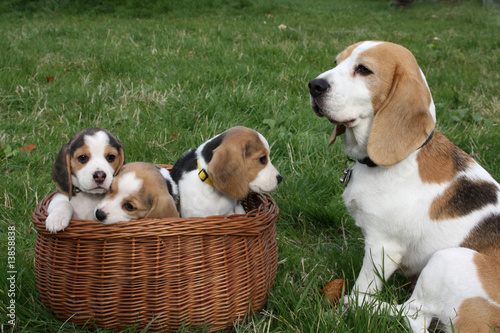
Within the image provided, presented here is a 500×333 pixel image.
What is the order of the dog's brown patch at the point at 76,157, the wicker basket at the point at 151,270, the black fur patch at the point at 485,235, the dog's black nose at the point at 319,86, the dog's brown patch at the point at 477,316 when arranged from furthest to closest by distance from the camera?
the dog's brown patch at the point at 76,157 → the dog's black nose at the point at 319,86 → the black fur patch at the point at 485,235 → the wicker basket at the point at 151,270 → the dog's brown patch at the point at 477,316

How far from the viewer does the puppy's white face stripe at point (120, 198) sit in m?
3.39

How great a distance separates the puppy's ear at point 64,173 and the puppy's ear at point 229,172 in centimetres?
106

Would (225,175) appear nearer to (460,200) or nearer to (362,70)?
(362,70)

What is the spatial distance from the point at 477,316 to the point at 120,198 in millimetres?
2501

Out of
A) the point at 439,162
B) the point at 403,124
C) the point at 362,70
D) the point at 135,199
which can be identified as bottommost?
the point at 135,199

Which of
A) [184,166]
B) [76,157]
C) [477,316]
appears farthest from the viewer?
[184,166]

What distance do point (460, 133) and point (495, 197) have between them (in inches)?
115

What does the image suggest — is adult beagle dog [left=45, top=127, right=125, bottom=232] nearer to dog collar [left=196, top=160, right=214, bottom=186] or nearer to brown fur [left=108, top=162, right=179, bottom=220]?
brown fur [left=108, top=162, right=179, bottom=220]

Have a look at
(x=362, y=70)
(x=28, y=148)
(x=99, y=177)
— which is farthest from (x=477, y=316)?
(x=28, y=148)

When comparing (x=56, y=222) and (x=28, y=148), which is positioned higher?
(x=56, y=222)

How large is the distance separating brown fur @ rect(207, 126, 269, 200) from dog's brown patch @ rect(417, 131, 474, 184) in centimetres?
126

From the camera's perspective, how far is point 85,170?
11.6 ft

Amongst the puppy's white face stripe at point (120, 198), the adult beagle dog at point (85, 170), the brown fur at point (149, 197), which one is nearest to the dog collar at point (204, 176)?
the brown fur at point (149, 197)

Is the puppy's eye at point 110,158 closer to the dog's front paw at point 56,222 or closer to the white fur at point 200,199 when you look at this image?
the white fur at point 200,199
